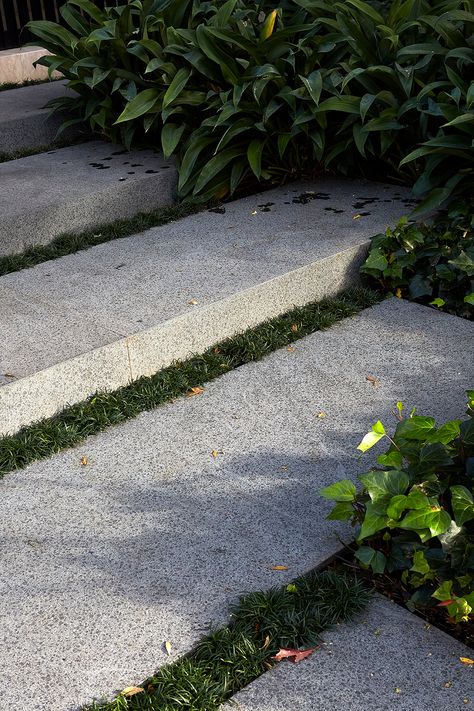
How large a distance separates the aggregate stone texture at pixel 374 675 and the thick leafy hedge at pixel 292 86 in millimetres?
2415

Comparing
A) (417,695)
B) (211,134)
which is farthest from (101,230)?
(417,695)

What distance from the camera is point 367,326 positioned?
3557 millimetres

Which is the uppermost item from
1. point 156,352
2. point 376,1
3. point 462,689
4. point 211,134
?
point 376,1

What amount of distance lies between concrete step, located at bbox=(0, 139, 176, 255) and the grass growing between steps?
0.06 metres

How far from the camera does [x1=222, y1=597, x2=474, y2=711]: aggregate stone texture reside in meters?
1.88

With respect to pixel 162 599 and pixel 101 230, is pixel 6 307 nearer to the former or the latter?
pixel 101 230

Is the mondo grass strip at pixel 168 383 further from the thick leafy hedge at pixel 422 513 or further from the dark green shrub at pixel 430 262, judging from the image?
the thick leafy hedge at pixel 422 513

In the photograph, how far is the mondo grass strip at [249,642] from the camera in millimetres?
1885

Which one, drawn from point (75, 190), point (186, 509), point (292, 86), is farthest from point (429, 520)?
point (292, 86)

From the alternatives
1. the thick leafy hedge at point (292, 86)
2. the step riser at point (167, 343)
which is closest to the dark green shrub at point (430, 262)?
the step riser at point (167, 343)

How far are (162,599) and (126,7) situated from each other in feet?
11.4

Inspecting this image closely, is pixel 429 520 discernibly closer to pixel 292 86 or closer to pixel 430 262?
pixel 430 262

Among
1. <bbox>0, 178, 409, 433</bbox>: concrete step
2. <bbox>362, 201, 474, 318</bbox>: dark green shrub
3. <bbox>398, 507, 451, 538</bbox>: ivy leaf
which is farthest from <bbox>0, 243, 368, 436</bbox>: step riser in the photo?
<bbox>398, 507, 451, 538</bbox>: ivy leaf

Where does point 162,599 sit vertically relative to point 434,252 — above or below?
below
